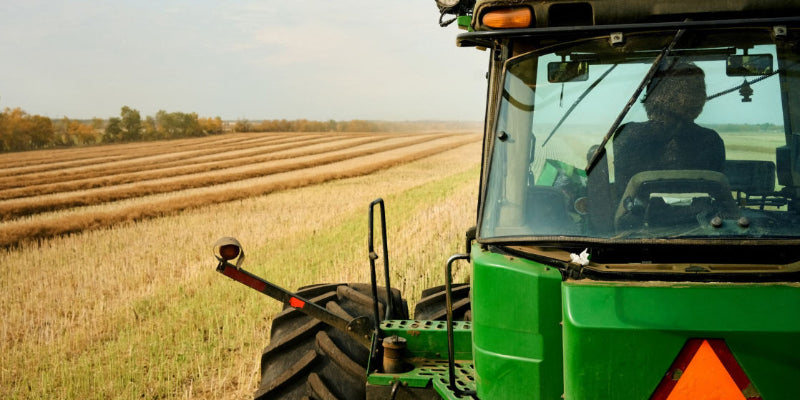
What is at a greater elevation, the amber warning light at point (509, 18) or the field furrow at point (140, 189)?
the amber warning light at point (509, 18)

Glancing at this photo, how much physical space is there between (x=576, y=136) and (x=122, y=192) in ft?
59.8

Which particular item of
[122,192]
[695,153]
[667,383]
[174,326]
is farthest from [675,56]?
[122,192]

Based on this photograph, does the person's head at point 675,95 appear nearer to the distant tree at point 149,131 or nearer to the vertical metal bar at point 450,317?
the vertical metal bar at point 450,317

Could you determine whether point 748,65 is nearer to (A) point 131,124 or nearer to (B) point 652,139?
(B) point 652,139

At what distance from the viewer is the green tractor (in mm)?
2180

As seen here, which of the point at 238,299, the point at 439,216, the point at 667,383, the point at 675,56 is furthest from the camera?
the point at 439,216

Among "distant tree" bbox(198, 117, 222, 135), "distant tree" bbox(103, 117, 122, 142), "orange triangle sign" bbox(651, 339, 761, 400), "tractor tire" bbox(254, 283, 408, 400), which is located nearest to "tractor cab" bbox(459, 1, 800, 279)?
"orange triangle sign" bbox(651, 339, 761, 400)

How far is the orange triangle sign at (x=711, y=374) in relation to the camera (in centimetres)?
215

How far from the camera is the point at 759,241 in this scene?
2.35m

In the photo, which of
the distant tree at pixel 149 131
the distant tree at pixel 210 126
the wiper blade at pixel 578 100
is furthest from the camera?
the distant tree at pixel 210 126

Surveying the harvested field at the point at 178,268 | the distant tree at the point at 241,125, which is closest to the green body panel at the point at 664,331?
the harvested field at the point at 178,268

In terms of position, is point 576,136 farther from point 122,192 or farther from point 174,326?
point 122,192

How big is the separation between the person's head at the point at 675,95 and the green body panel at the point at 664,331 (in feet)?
2.28

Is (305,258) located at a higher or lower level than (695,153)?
lower
